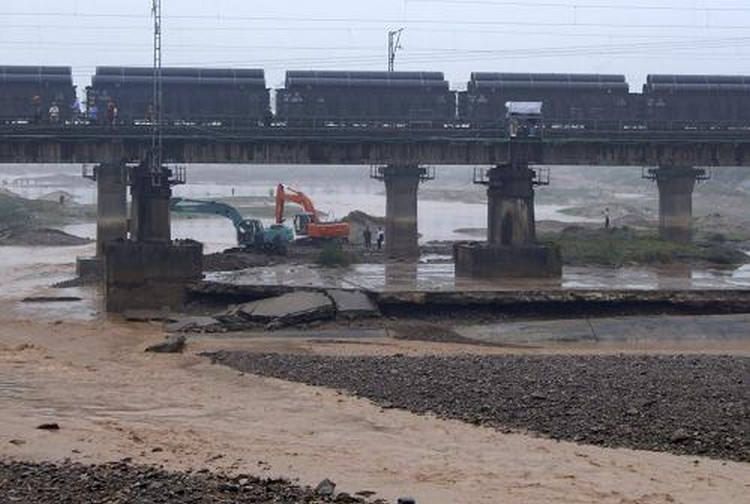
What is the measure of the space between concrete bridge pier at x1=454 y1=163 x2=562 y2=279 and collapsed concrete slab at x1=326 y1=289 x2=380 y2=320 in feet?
31.9

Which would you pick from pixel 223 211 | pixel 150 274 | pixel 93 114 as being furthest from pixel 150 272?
pixel 223 211

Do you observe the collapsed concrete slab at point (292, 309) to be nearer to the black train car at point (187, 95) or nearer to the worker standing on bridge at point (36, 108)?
the worker standing on bridge at point (36, 108)

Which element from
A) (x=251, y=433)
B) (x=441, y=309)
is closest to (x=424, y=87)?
(x=441, y=309)

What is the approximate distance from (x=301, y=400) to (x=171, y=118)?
1189 inches

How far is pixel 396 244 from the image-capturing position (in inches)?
2387

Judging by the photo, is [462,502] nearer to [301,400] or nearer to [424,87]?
[301,400]

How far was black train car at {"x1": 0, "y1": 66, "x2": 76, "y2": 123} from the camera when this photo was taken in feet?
174

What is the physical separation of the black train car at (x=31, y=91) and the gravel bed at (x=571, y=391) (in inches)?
1078

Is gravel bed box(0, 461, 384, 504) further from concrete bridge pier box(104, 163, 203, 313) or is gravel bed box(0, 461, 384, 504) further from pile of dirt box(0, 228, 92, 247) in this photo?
pile of dirt box(0, 228, 92, 247)

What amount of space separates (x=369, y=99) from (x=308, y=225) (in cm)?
995

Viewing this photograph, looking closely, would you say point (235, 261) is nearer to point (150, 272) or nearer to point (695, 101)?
point (150, 272)

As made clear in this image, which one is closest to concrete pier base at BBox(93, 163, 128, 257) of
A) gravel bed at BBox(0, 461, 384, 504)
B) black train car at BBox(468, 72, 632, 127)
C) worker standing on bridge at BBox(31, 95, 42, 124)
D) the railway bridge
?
the railway bridge

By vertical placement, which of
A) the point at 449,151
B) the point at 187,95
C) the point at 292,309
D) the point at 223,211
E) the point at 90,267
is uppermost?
the point at 187,95

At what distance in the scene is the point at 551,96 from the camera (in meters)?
58.3
